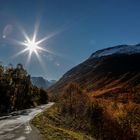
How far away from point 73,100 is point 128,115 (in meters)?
36.6

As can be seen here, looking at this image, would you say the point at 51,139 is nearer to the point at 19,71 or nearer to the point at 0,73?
the point at 0,73

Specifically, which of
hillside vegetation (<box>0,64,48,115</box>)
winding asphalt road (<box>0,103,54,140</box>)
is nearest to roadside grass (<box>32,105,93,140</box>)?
winding asphalt road (<box>0,103,54,140</box>)

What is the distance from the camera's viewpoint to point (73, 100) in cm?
10712

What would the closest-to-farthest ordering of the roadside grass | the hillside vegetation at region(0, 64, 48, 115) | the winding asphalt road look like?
the winding asphalt road → the roadside grass → the hillside vegetation at region(0, 64, 48, 115)

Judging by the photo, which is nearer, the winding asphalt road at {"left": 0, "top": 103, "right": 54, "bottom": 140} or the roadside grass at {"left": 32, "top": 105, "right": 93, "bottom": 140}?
the winding asphalt road at {"left": 0, "top": 103, "right": 54, "bottom": 140}

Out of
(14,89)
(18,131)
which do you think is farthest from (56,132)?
(14,89)

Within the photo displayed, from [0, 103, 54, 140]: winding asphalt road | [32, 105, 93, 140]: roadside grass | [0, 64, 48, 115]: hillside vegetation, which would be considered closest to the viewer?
[0, 103, 54, 140]: winding asphalt road

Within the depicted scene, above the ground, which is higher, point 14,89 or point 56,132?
point 14,89

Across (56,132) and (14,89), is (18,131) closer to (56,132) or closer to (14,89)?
(56,132)

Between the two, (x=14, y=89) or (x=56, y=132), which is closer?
(x=56, y=132)

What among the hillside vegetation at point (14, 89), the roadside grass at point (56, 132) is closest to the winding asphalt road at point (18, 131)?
the roadside grass at point (56, 132)

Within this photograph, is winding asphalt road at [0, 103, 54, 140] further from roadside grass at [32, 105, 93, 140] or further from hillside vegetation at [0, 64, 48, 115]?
hillside vegetation at [0, 64, 48, 115]

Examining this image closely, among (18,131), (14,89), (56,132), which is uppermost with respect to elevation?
(14,89)

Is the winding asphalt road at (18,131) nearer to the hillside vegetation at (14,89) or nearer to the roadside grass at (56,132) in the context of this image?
the roadside grass at (56,132)
